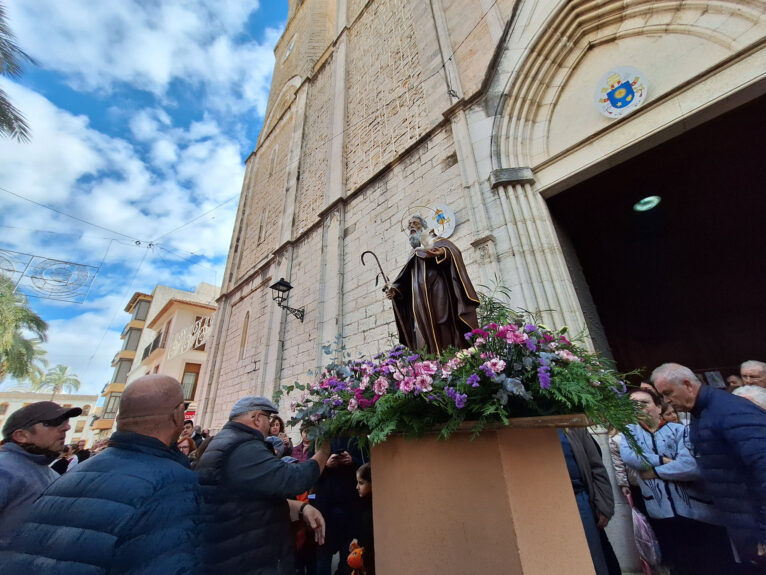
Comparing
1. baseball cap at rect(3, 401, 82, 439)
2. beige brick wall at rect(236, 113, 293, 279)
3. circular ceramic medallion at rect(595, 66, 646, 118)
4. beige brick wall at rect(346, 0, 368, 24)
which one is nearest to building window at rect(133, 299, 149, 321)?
beige brick wall at rect(236, 113, 293, 279)

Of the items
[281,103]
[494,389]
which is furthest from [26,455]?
[281,103]

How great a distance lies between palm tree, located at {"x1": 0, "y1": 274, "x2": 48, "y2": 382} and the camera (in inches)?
516

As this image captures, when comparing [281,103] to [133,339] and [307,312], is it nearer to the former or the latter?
[307,312]

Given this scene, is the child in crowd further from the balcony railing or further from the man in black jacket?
the balcony railing

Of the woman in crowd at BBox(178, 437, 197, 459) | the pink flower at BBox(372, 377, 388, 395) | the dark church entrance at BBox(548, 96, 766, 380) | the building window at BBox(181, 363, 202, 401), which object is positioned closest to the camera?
the pink flower at BBox(372, 377, 388, 395)

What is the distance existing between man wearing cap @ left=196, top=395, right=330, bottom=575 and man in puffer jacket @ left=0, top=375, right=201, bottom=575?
0.27 metres

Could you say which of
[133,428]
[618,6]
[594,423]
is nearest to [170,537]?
[133,428]

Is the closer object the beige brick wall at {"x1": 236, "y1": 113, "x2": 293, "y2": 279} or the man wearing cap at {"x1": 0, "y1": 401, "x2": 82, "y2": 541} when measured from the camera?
the man wearing cap at {"x1": 0, "y1": 401, "x2": 82, "y2": 541}

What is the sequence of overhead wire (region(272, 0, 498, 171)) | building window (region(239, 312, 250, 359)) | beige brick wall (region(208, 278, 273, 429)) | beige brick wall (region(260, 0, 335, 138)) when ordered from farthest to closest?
beige brick wall (region(260, 0, 335, 138))
building window (region(239, 312, 250, 359))
beige brick wall (region(208, 278, 273, 429))
overhead wire (region(272, 0, 498, 171))

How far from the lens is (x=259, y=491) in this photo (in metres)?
1.51

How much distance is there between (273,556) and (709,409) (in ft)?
8.39

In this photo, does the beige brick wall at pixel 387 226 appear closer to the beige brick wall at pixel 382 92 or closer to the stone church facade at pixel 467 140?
the stone church facade at pixel 467 140

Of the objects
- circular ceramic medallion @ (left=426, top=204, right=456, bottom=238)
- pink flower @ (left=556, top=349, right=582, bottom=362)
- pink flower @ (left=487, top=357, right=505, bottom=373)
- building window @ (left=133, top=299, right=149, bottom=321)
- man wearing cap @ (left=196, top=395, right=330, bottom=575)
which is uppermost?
building window @ (left=133, top=299, right=149, bottom=321)

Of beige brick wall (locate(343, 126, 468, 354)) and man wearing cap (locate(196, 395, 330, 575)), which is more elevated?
beige brick wall (locate(343, 126, 468, 354))
